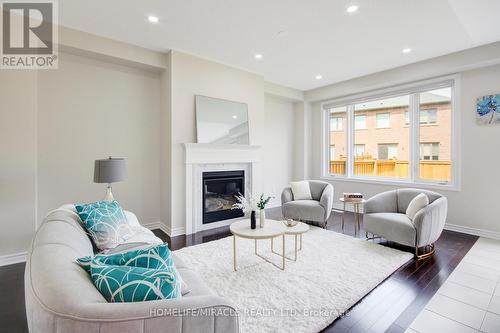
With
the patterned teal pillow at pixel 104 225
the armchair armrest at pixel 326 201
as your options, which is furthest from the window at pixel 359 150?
the patterned teal pillow at pixel 104 225

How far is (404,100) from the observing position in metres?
4.99

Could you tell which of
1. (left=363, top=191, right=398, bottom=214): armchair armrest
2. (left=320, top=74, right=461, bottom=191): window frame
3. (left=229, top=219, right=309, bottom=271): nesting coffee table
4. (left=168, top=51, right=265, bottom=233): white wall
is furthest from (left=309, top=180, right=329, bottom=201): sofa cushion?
(left=168, top=51, right=265, bottom=233): white wall

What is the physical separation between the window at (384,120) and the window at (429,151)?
0.83 m

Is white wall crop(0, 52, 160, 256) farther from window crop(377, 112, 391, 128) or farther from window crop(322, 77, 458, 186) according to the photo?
window crop(377, 112, 391, 128)

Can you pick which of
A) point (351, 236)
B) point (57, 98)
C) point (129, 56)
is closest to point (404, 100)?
point (351, 236)

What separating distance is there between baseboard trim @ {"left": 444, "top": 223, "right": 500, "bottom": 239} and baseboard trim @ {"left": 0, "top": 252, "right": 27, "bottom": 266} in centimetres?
650

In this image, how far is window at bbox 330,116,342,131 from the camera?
613 cm

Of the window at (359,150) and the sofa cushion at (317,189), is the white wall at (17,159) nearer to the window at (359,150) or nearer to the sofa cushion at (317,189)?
the sofa cushion at (317,189)

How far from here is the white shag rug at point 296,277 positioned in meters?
1.97

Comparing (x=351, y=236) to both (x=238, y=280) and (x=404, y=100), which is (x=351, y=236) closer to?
(x=238, y=280)

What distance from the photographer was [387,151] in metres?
5.26

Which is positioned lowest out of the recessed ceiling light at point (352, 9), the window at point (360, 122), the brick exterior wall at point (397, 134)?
the brick exterior wall at point (397, 134)

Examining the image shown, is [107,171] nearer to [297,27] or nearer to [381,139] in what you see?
[297,27]

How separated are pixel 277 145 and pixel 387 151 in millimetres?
2514
